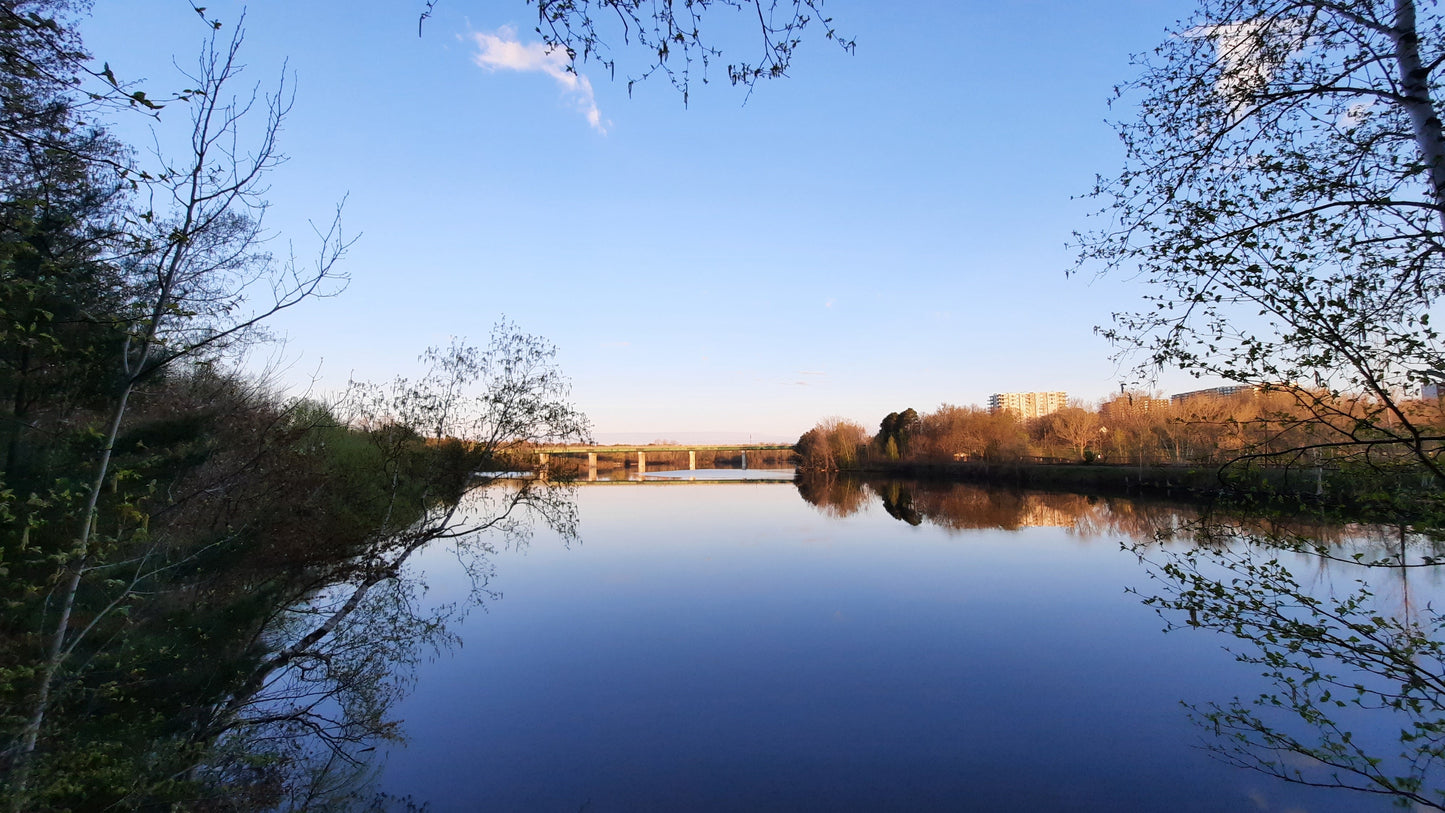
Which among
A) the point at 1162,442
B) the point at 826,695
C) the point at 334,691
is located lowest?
the point at 826,695

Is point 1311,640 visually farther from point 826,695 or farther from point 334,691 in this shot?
point 334,691

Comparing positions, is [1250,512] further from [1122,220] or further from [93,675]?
[93,675]

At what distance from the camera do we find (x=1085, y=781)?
257 inches

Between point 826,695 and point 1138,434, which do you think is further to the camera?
point 1138,434

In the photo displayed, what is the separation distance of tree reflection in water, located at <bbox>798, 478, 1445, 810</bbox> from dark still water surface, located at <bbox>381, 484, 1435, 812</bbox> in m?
0.52

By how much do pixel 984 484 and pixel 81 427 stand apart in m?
45.8

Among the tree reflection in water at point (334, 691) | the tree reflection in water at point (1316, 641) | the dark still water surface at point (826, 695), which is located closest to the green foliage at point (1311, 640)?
the tree reflection in water at point (1316, 641)

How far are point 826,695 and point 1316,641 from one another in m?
6.43

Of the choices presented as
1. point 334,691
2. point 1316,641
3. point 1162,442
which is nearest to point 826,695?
point 334,691

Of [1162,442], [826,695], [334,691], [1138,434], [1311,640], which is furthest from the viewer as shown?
[1138,434]

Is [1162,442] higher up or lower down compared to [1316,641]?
higher up

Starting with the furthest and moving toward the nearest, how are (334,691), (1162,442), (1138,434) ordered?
(1138,434) → (1162,442) → (334,691)

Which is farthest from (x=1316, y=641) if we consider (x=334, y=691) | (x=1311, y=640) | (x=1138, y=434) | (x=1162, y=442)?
(x=1138, y=434)

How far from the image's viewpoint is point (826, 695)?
29.1 feet
